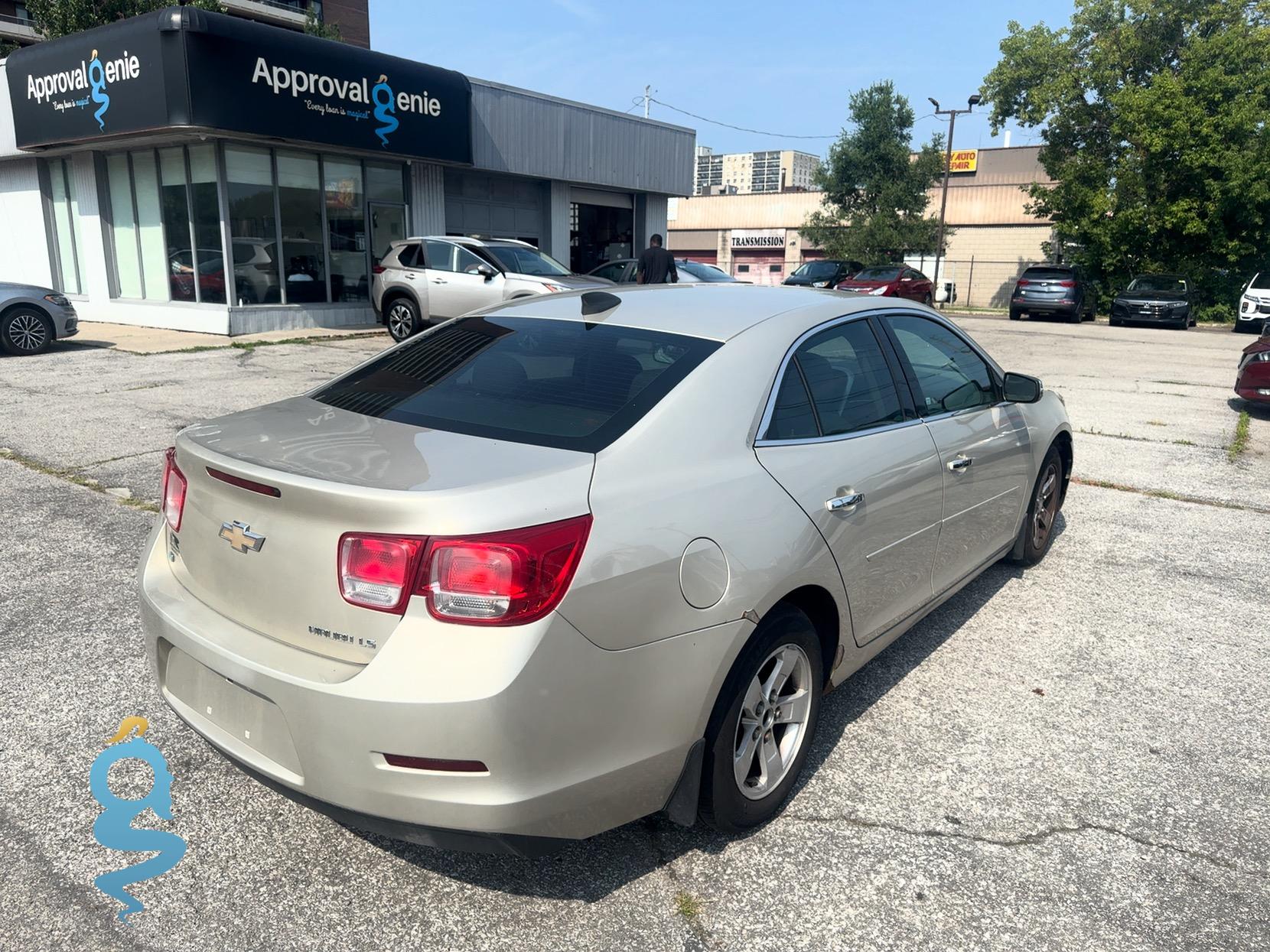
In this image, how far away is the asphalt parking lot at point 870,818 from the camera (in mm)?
2402

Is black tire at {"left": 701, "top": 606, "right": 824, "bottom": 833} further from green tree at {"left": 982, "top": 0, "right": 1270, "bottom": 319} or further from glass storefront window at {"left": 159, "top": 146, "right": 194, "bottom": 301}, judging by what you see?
green tree at {"left": 982, "top": 0, "right": 1270, "bottom": 319}

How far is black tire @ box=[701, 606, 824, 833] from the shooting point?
99.5 inches

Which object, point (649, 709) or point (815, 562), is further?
point (815, 562)

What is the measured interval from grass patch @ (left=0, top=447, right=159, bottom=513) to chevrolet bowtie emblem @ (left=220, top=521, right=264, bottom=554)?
12.7ft

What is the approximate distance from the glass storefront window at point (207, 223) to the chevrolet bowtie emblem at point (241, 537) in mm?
15785

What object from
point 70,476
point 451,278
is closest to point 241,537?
point 70,476

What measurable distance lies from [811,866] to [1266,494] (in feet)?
20.1

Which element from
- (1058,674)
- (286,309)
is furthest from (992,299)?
(1058,674)

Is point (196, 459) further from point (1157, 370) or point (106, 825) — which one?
point (1157, 370)

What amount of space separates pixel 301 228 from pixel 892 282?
1517cm

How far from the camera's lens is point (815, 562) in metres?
2.79

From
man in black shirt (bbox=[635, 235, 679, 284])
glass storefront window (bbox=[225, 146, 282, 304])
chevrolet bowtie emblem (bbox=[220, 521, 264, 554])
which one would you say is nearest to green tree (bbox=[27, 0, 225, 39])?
glass storefront window (bbox=[225, 146, 282, 304])

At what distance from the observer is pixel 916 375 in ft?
12.3

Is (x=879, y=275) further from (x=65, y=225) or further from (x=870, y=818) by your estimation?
(x=870, y=818)
